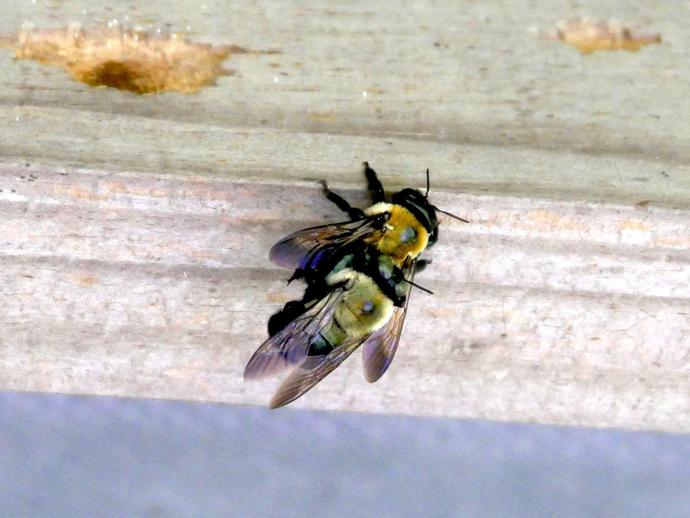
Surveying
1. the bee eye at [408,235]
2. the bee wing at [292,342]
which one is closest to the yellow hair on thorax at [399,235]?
the bee eye at [408,235]

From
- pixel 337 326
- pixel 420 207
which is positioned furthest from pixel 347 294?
pixel 420 207

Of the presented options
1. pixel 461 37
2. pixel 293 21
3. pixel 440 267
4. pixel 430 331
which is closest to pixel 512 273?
pixel 440 267

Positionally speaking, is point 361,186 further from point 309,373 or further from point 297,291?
point 309,373

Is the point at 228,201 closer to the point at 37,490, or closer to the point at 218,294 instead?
the point at 218,294

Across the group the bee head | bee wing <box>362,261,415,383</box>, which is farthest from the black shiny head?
bee wing <box>362,261,415,383</box>

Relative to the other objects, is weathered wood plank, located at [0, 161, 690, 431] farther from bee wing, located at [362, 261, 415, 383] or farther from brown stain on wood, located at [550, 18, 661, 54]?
brown stain on wood, located at [550, 18, 661, 54]
